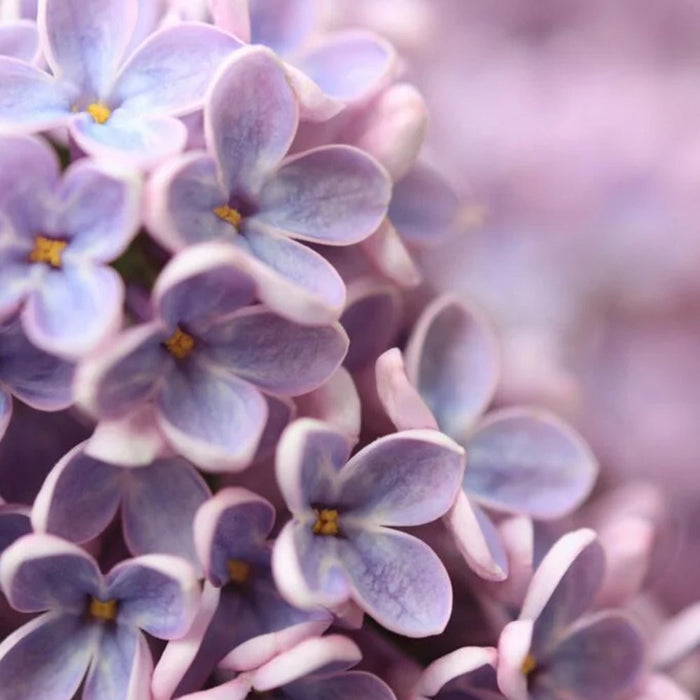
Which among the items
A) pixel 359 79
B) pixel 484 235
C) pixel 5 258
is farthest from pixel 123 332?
pixel 484 235

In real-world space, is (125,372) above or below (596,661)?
above

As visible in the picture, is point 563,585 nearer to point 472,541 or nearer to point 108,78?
point 472,541

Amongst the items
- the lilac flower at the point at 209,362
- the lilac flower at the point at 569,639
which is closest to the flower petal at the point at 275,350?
the lilac flower at the point at 209,362

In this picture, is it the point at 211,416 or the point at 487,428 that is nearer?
the point at 211,416

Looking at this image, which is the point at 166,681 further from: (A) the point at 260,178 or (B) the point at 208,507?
(A) the point at 260,178

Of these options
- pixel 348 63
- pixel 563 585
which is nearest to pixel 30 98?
pixel 348 63

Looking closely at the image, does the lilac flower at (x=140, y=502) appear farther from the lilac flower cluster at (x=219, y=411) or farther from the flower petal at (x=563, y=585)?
the flower petal at (x=563, y=585)

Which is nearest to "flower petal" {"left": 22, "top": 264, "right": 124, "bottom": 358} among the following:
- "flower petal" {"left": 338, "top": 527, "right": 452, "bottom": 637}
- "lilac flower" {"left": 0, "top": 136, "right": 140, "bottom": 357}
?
"lilac flower" {"left": 0, "top": 136, "right": 140, "bottom": 357}
